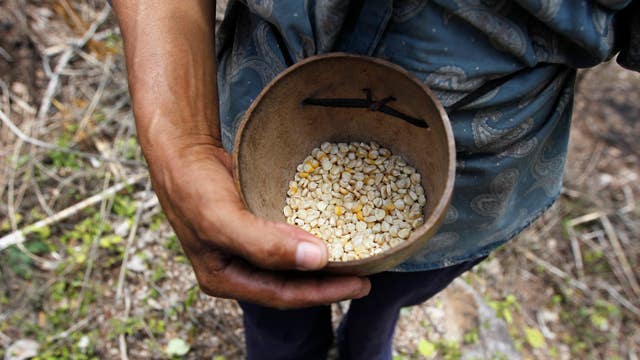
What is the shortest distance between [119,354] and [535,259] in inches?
66.7

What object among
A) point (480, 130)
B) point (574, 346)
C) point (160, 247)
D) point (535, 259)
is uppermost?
point (480, 130)

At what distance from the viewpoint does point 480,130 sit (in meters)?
0.84

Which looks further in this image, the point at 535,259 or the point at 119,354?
the point at 535,259

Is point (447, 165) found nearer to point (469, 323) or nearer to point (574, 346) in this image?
point (469, 323)

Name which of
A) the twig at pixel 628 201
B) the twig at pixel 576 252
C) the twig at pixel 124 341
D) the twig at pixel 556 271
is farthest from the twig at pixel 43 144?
the twig at pixel 628 201

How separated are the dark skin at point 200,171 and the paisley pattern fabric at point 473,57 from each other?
0.09 meters

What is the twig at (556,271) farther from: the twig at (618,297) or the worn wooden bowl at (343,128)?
the worn wooden bowl at (343,128)

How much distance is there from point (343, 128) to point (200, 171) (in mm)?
306

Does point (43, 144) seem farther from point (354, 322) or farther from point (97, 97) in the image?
point (354, 322)

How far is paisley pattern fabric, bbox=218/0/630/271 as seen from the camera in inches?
29.6

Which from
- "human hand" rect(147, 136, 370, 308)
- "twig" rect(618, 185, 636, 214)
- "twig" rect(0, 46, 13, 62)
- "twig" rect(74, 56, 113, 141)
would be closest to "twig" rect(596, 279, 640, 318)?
"twig" rect(618, 185, 636, 214)

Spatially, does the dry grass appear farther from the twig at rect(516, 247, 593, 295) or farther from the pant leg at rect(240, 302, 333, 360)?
the pant leg at rect(240, 302, 333, 360)

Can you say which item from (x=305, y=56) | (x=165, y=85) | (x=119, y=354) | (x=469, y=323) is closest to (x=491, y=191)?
(x=305, y=56)

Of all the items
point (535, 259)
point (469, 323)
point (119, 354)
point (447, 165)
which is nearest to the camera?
point (447, 165)
